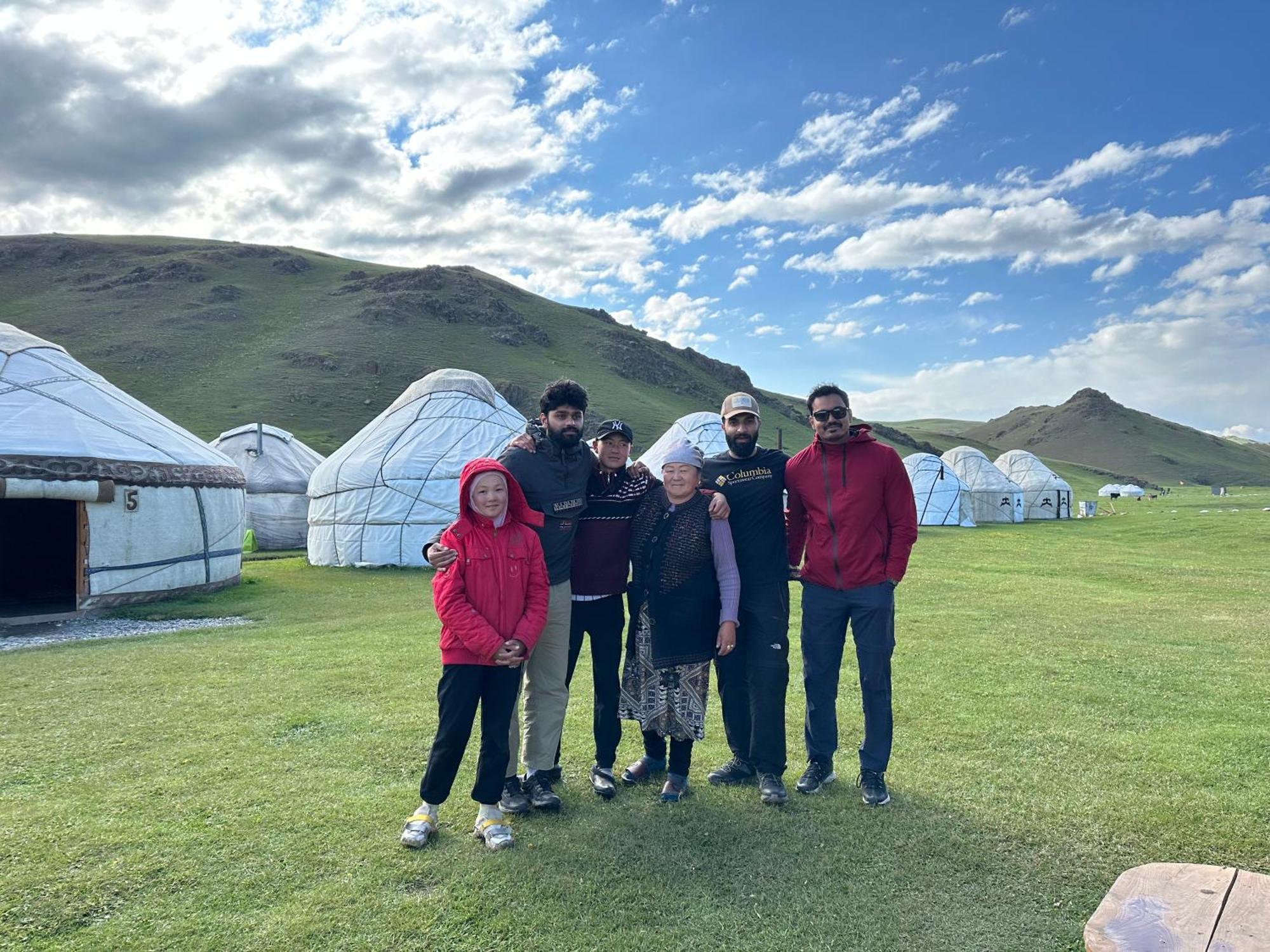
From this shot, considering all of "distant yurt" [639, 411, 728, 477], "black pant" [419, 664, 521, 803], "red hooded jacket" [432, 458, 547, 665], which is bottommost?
"black pant" [419, 664, 521, 803]

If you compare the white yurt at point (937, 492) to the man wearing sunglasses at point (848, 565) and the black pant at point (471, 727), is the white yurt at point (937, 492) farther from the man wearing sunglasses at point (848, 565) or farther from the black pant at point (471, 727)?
the black pant at point (471, 727)

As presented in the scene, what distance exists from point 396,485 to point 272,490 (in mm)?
Result: 5900

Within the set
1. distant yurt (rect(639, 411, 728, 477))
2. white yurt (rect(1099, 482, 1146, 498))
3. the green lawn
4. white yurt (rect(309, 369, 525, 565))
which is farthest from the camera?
white yurt (rect(1099, 482, 1146, 498))

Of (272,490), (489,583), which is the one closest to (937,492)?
(272,490)

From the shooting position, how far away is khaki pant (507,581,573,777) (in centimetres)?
326

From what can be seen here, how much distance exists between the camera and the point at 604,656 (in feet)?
11.3

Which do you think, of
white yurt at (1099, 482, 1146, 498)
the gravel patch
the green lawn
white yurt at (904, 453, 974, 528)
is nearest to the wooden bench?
the green lawn

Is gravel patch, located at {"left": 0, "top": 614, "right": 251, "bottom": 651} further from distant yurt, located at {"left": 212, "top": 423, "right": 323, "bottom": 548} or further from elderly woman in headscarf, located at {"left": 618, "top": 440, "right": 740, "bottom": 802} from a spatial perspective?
distant yurt, located at {"left": 212, "top": 423, "right": 323, "bottom": 548}

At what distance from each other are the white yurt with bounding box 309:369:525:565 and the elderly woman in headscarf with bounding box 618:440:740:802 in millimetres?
9769

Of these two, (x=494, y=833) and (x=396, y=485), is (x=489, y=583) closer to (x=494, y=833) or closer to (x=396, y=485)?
(x=494, y=833)

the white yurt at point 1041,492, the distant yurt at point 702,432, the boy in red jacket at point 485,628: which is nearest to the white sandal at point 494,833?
the boy in red jacket at point 485,628

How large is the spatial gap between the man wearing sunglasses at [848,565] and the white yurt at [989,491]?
2880 centimetres

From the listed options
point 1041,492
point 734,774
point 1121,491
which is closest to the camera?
point 734,774

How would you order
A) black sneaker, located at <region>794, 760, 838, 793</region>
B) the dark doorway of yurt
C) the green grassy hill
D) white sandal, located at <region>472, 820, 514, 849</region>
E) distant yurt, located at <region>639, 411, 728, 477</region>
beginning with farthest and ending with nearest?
the green grassy hill
distant yurt, located at <region>639, 411, 728, 477</region>
the dark doorway of yurt
black sneaker, located at <region>794, 760, 838, 793</region>
white sandal, located at <region>472, 820, 514, 849</region>
